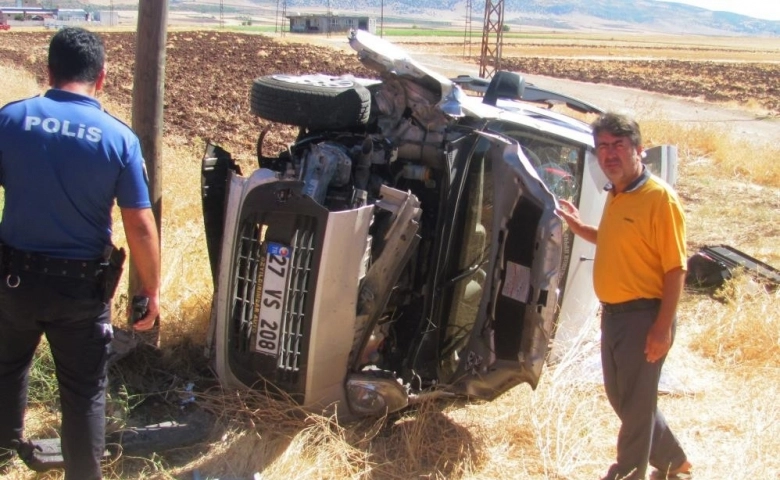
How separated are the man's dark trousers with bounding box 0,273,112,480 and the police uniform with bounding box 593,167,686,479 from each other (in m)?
2.16

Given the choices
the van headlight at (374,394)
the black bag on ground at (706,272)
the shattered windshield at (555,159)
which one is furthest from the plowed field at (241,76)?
the van headlight at (374,394)

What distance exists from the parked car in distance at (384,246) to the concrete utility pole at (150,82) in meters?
0.44

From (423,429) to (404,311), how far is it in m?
0.63

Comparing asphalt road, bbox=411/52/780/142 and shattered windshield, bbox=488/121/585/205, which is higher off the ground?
shattered windshield, bbox=488/121/585/205

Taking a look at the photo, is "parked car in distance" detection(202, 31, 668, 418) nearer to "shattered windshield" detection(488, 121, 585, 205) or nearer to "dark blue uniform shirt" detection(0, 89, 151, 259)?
"shattered windshield" detection(488, 121, 585, 205)

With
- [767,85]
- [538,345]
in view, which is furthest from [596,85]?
[538,345]

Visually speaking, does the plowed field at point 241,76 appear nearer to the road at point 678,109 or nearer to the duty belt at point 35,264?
the road at point 678,109

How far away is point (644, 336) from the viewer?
3453 mm

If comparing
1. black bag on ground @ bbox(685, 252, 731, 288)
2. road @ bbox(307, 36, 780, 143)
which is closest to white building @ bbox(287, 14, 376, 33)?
road @ bbox(307, 36, 780, 143)

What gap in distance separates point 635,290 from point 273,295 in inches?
64.5

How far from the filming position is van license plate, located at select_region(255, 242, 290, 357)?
371 cm

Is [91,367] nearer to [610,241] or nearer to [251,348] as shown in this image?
[251,348]

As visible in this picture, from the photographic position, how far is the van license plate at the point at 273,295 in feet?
12.2

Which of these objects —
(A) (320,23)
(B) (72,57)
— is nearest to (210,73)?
(B) (72,57)
